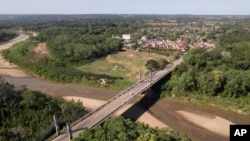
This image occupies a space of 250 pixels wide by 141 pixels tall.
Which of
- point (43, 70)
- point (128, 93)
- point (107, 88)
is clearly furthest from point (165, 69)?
point (43, 70)


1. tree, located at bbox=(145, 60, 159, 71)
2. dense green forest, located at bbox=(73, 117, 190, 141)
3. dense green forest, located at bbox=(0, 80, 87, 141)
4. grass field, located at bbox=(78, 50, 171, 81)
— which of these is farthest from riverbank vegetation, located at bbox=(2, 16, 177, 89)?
dense green forest, located at bbox=(73, 117, 190, 141)

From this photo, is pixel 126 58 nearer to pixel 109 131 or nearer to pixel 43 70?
pixel 43 70

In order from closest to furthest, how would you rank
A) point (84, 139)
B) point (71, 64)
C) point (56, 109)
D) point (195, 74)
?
point (84, 139) < point (56, 109) < point (195, 74) < point (71, 64)

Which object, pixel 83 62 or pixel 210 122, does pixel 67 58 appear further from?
pixel 210 122

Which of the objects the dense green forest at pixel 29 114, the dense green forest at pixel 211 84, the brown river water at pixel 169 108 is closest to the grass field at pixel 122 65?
→ the brown river water at pixel 169 108

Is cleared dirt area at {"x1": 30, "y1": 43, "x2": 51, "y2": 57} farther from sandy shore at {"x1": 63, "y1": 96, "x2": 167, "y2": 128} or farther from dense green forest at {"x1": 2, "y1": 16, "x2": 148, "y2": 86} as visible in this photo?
sandy shore at {"x1": 63, "y1": 96, "x2": 167, "y2": 128}

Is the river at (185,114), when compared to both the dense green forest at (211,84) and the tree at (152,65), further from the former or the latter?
the tree at (152,65)
